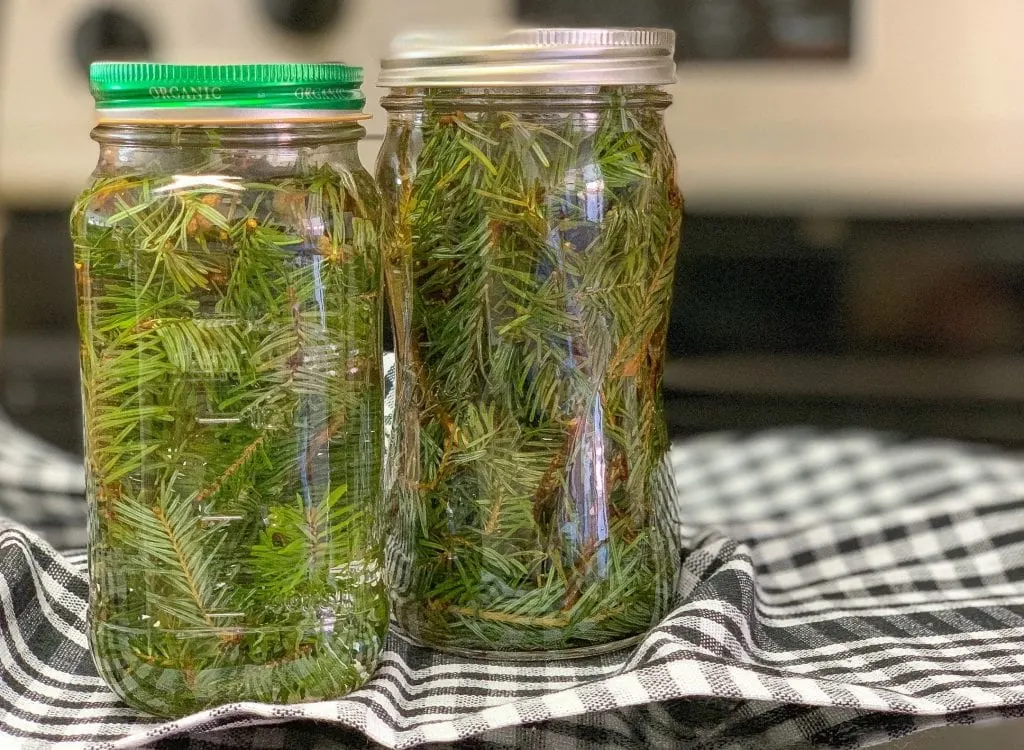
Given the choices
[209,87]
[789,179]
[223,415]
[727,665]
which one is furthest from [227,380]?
[789,179]

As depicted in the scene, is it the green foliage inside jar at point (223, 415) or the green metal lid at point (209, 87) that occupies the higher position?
the green metal lid at point (209, 87)

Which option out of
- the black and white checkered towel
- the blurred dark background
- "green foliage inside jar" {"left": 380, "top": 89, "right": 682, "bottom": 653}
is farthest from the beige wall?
"green foliage inside jar" {"left": 380, "top": 89, "right": 682, "bottom": 653}

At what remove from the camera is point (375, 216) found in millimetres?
475

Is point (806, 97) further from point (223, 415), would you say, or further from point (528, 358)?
point (223, 415)

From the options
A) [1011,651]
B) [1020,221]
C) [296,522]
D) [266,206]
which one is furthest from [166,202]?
[1020,221]

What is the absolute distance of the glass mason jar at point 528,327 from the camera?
49 cm

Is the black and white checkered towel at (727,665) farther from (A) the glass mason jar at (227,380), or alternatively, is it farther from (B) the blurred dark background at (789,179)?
(B) the blurred dark background at (789,179)

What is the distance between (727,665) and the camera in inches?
18.4

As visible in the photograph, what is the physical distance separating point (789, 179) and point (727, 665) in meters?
0.54

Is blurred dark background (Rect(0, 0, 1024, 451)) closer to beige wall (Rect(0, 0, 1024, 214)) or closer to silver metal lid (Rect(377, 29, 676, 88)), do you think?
beige wall (Rect(0, 0, 1024, 214))

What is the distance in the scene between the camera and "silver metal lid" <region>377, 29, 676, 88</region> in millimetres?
471

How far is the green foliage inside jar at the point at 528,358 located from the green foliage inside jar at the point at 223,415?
48 millimetres

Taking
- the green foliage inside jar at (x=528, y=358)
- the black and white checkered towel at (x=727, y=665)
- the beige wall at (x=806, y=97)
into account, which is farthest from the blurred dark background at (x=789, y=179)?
the green foliage inside jar at (x=528, y=358)

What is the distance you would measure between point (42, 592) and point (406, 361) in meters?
0.24
